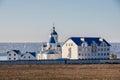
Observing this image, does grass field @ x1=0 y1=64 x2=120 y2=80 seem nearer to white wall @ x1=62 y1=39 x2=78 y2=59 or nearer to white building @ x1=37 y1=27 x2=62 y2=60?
white wall @ x1=62 y1=39 x2=78 y2=59

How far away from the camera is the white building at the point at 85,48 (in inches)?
4616

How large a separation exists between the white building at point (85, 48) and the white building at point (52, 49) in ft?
7.14

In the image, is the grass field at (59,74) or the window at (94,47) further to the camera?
the window at (94,47)

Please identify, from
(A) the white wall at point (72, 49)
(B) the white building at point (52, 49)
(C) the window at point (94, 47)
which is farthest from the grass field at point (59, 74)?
(B) the white building at point (52, 49)

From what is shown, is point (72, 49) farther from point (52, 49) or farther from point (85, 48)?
point (52, 49)

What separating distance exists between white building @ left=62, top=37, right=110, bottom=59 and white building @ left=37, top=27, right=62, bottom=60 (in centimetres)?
217

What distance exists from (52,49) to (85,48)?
32.7 feet

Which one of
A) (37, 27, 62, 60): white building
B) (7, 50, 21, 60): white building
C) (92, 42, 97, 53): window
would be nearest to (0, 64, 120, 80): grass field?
(92, 42, 97, 53): window

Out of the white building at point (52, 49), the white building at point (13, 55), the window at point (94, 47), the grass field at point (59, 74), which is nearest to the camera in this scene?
the grass field at point (59, 74)

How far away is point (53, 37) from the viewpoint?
127 m

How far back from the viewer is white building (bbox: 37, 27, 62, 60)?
394 ft

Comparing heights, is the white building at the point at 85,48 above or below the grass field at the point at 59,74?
above

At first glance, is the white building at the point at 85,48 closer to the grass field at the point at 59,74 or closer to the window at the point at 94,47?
the window at the point at 94,47

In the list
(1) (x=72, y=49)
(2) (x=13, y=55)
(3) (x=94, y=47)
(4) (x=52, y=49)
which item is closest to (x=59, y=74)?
(1) (x=72, y=49)
